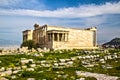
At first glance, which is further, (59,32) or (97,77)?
(59,32)

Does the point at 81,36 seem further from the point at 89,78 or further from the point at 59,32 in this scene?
the point at 89,78

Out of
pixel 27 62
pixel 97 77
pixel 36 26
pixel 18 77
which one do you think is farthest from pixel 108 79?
pixel 36 26

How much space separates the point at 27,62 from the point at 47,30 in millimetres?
70184

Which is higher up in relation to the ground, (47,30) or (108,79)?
(47,30)

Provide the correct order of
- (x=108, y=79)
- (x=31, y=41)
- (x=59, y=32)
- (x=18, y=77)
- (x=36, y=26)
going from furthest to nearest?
(x=36, y=26)
(x=31, y=41)
(x=59, y=32)
(x=18, y=77)
(x=108, y=79)

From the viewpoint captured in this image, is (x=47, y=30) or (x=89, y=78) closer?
(x=89, y=78)

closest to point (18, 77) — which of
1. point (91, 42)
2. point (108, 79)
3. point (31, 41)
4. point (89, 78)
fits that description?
point (89, 78)

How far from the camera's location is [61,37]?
4525 inches

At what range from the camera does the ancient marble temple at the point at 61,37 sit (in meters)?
112

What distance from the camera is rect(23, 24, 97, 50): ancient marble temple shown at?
112m

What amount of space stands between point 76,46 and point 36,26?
22.8m

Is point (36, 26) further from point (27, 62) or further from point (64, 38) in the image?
point (27, 62)

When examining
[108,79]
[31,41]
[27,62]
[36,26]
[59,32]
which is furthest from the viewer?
[36,26]

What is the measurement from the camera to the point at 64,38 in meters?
115
